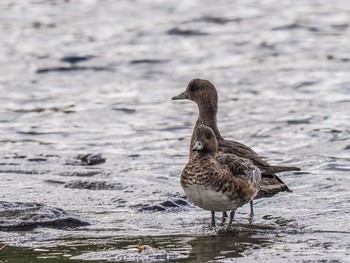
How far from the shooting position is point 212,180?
9172 mm

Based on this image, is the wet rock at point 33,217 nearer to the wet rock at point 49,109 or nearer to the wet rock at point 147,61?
the wet rock at point 49,109

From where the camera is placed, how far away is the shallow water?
9039 millimetres

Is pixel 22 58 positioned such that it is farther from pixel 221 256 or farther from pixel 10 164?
pixel 221 256

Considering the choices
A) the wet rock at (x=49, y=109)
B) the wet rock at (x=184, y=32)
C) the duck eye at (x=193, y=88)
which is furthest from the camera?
the wet rock at (x=184, y=32)

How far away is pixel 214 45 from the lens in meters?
21.6

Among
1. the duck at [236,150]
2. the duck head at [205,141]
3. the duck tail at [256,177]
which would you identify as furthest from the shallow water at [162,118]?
the duck head at [205,141]

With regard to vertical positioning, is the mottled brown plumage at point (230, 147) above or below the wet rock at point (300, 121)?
above

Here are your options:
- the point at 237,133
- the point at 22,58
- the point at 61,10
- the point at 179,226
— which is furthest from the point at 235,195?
the point at 61,10

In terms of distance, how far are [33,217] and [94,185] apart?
213cm

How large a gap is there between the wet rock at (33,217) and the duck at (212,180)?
109 centimetres

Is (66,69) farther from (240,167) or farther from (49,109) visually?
(240,167)

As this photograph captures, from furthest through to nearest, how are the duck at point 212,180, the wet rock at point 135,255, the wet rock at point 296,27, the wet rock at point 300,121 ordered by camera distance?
the wet rock at point 296,27, the wet rock at point 300,121, the duck at point 212,180, the wet rock at point 135,255

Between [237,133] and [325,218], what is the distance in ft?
17.9

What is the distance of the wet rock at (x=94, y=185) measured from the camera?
11.4m
